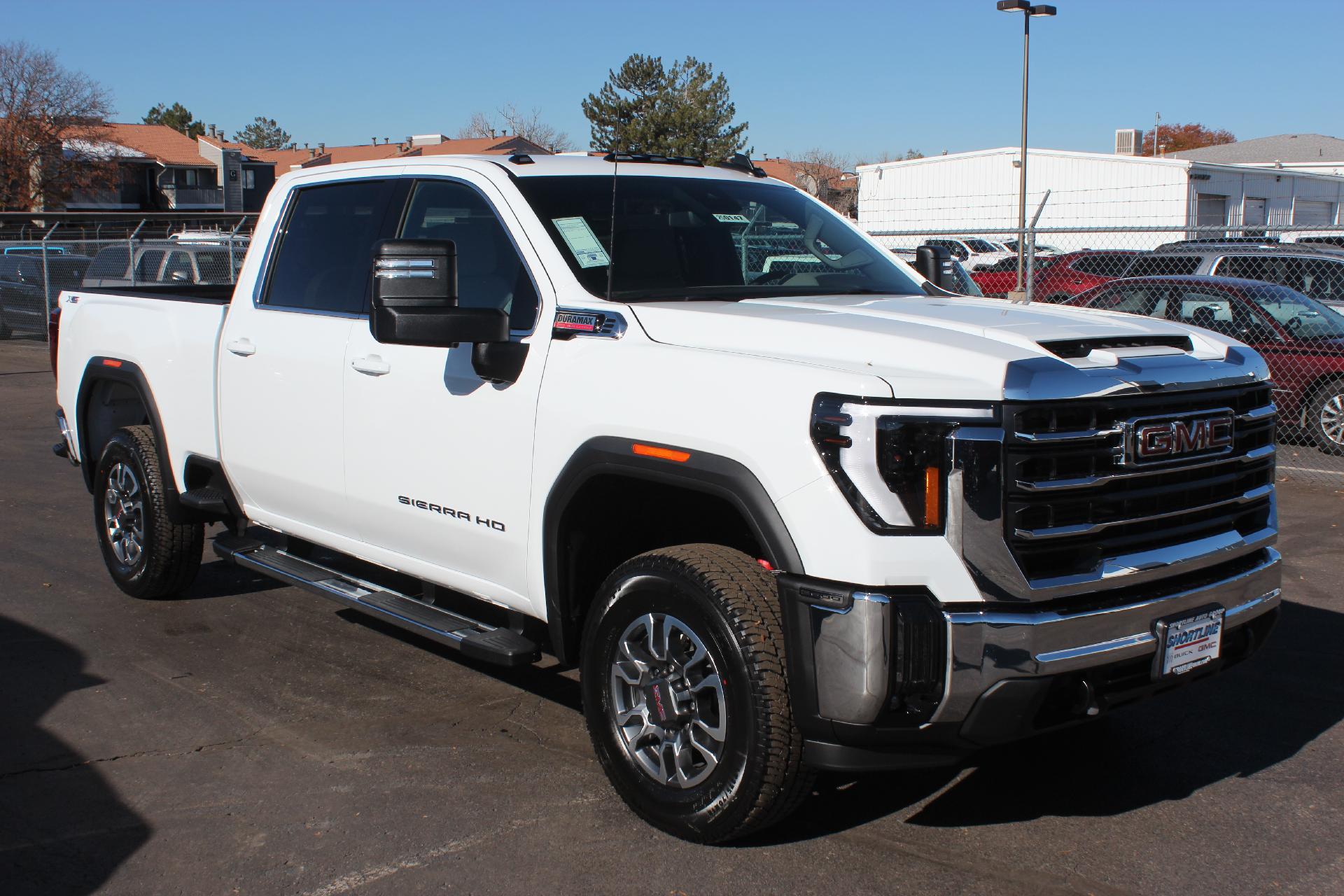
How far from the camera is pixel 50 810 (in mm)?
4094

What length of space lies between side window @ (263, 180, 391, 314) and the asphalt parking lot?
5.31 ft

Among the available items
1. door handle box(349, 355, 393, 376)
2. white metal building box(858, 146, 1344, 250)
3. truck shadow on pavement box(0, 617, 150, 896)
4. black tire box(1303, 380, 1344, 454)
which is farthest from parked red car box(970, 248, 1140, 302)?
white metal building box(858, 146, 1344, 250)

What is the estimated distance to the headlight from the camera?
10.6ft

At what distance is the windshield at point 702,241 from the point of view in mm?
4484

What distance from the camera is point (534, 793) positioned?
425cm

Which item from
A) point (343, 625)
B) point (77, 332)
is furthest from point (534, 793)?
point (77, 332)

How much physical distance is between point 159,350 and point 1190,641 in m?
4.84

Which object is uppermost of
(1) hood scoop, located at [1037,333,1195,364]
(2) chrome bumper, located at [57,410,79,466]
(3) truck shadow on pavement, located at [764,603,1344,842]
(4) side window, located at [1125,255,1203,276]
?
(4) side window, located at [1125,255,1203,276]

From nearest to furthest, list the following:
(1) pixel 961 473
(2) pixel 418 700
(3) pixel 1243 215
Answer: (1) pixel 961 473 → (2) pixel 418 700 → (3) pixel 1243 215

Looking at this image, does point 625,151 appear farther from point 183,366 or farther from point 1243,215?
point 1243,215

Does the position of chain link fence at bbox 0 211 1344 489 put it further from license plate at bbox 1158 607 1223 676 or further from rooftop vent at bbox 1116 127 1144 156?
rooftop vent at bbox 1116 127 1144 156

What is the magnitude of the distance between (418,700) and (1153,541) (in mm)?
2946

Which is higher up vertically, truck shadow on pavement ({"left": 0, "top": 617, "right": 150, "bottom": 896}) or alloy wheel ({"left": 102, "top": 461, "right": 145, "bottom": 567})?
alloy wheel ({"left": 102, "top": 461, "right": 145, "bottom": 567})

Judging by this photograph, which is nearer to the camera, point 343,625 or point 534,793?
point 534,793
